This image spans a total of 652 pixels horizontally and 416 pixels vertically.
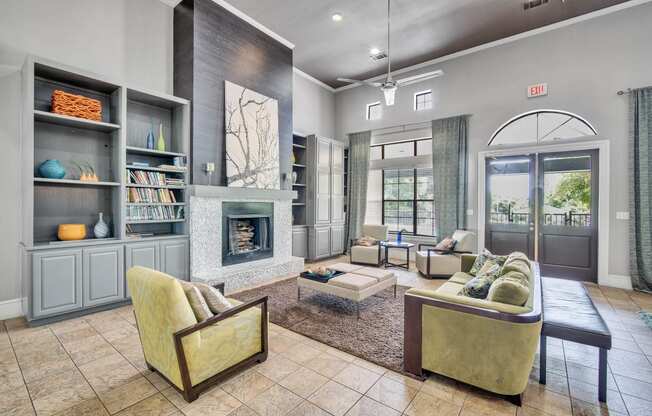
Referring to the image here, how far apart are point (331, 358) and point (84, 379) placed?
1.93 meters

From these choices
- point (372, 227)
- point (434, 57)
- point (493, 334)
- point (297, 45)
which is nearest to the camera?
point (493, 334)

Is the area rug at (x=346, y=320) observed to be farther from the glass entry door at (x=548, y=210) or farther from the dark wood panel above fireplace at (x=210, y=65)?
the glass entry door at (x=548, y=210)

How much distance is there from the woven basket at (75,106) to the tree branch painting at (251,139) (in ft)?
5.45

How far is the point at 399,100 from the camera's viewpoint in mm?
6883

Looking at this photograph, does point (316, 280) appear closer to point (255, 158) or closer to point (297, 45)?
point (255, 158)

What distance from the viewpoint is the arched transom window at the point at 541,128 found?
4.94 metres

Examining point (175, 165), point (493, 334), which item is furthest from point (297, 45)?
point (493, 334)

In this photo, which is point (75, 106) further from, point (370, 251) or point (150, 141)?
point (370, 251)

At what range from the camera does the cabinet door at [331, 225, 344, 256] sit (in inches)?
279

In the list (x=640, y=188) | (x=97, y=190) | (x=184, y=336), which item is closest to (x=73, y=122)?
(x=97, y=190)

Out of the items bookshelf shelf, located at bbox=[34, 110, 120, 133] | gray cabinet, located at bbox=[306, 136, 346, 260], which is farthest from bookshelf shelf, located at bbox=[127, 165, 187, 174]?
gray cabinet, located at bbox=[306, 136, 346, 260]

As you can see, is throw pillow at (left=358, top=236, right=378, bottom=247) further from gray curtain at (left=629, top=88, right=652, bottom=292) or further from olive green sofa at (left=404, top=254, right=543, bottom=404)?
gray curtain at (left=629, top=88, right=652, bottom=292)

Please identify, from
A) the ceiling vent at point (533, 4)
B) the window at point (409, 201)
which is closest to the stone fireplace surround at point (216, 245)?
the window at point (409, 201)

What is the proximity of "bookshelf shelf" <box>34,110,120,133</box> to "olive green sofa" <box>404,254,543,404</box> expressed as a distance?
4.04 m
